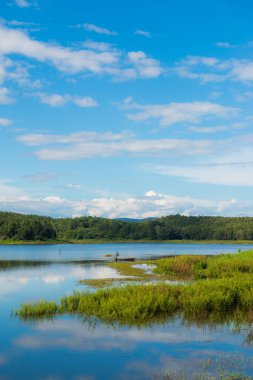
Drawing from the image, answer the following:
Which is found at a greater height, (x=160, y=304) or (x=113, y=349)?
(x=160, y=304)

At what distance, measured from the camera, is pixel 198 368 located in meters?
16.2

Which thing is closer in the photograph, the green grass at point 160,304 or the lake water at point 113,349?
the lake water at point 113,349

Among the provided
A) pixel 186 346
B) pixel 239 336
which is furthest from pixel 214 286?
pixel 186 346

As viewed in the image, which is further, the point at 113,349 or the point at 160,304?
the point at 160,304

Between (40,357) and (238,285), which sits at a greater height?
(238,285)

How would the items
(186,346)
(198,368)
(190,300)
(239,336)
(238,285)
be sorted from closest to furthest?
(198,368) → (186,346) → (239,336) → (190,300) → (238,285)

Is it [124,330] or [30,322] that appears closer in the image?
[124,330]

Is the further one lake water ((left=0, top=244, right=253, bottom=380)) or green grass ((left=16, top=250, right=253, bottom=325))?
green grass ((left=16, top=250, right=253, bottom=325))

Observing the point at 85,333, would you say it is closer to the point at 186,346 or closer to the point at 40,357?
the point at 40,357

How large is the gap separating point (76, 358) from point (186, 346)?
5.19 m

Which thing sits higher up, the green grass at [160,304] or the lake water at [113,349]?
the green grass at [160,304]

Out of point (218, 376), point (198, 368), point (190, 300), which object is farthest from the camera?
point (190, 300)

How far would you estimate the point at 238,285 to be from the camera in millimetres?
27969

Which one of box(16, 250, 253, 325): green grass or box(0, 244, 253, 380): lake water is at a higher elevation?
box(16, 250, 253, 325): green grass
